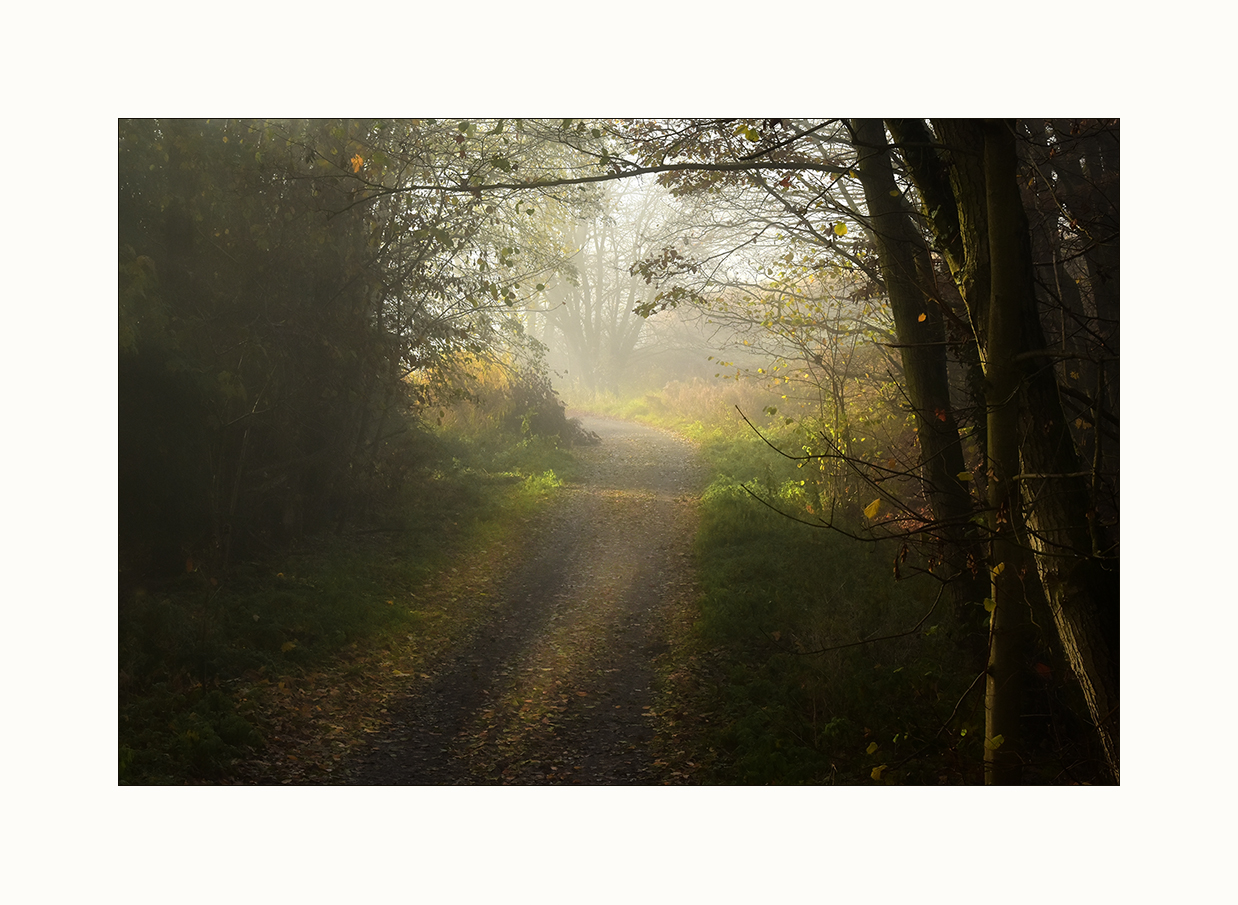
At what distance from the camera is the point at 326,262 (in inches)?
249

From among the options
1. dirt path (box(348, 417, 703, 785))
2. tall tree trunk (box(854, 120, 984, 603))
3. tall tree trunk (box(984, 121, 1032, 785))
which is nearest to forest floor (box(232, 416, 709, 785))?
dirt path (box(348, 417, 703, 785))

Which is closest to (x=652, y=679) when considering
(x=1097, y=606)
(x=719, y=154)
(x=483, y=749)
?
(x=483, y=749)

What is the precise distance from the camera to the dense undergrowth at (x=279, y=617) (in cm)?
419

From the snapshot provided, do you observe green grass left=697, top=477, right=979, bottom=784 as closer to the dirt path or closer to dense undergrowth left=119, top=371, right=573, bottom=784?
the dirt path

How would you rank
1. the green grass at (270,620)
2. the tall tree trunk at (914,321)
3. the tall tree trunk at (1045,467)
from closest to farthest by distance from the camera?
the tall tree trunk at (1045,467) → the green grass at (270,620) → the tall tree trunk at (914,321)

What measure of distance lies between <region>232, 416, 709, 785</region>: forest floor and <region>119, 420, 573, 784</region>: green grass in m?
0.26

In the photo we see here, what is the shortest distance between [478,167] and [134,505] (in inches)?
127

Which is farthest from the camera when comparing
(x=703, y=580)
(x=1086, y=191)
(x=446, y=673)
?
(x=703, y=580)

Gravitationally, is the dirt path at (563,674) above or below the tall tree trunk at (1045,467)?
below

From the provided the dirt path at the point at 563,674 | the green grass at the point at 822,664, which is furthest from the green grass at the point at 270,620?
the green grass at the point at 822,664

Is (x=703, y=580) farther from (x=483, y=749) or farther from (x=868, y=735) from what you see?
(x=483, y=749)

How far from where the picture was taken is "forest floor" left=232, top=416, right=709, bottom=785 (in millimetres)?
4188

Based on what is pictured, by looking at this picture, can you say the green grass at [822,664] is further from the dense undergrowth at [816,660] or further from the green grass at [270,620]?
the green grass at [270,620]

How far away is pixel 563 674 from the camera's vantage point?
4945 millimetres
